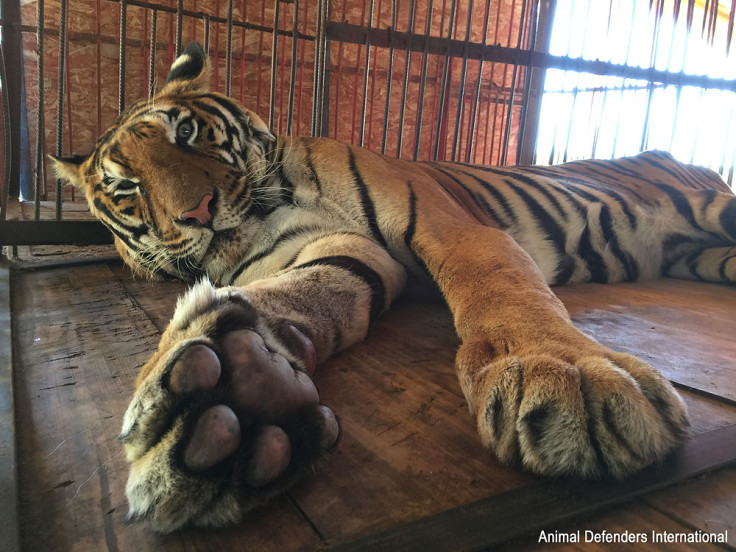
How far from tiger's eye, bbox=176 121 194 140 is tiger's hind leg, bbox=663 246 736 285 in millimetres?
2253

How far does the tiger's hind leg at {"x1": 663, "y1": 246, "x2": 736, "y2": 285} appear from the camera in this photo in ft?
7.92

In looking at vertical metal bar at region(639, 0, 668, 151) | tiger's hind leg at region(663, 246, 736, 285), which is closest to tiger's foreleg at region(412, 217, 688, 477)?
tiger's hind leg at region(663, 246, 736, 285)

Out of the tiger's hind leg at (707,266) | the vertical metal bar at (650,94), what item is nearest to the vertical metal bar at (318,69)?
the tiger's hind leg at (707,266)

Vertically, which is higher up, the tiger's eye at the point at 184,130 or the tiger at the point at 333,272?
the tiger's eye at the point at 184,130

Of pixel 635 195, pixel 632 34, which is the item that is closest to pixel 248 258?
pixel 635 195

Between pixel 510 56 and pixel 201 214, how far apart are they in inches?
104

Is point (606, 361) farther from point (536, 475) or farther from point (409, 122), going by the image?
point (409, 122)

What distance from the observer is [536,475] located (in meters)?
0.70

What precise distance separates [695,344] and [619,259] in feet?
3.02

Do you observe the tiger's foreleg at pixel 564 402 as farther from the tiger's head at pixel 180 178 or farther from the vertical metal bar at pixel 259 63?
the vertical metal bar at pixel 259 63

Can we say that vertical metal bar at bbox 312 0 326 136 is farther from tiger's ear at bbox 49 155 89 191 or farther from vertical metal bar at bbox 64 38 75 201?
vertical metal bar at bbox 64 38 75 201

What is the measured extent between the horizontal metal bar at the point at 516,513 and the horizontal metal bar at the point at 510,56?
8.99 ft

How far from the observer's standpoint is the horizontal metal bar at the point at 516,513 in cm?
58

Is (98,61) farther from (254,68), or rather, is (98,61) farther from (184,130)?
(184,130)
